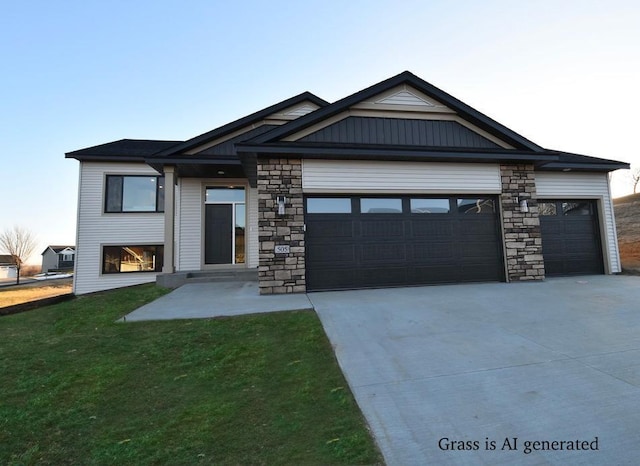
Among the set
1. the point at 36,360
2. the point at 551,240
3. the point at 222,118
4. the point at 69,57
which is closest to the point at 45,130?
the point at 69,57

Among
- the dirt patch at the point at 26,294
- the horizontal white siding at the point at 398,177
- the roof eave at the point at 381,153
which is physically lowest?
the dirt patch at the point at 26,294

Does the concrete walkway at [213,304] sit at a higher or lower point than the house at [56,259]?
lower

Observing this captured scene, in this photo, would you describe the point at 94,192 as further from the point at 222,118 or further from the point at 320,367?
the point at 320,367

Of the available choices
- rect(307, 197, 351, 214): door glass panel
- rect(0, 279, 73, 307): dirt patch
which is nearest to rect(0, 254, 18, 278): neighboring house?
rect(0, 279, 73, 307): dirt patch

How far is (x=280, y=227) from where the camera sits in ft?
24.8

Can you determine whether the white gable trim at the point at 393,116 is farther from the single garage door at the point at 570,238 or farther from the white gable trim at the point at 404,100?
the single garage door at the point at 570,238

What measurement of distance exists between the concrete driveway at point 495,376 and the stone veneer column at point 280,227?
175 cm

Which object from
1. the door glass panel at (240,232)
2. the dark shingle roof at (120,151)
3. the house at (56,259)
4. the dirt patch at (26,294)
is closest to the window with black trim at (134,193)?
the dark shingle roof at (120,151)

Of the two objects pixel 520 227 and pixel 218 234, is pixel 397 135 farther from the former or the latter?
pixel 218 234

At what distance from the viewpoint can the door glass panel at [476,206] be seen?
8.53m

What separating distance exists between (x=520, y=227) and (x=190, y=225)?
10.2m

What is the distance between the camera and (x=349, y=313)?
550 centimetres

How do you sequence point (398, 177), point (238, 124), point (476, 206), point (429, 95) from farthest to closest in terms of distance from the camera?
point (238, 124) → point (476, 206) → point (429, 95) → point (398, 177)

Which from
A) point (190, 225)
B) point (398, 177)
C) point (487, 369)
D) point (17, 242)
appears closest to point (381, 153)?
point (398, 177)
